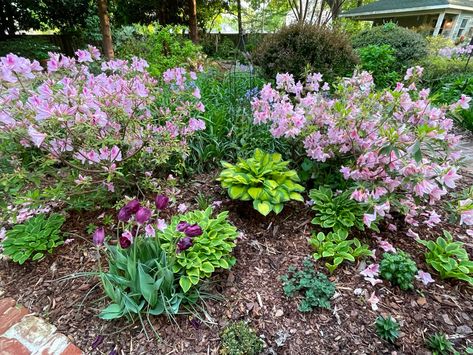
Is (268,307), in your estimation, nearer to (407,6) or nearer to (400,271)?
(400,271)

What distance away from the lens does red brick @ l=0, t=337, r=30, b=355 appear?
1.38 metres

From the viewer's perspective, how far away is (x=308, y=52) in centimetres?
368

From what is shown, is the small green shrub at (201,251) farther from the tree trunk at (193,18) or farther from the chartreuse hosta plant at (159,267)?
the tree trunk at (193,18)

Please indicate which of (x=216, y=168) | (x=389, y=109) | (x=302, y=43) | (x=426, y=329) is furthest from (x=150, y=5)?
(x=426, y=329)

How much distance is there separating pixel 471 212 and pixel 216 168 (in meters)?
1.88

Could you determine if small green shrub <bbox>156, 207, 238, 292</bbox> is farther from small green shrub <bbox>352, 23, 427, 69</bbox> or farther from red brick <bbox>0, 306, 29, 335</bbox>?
small green shrub <bbox>352, 23, 427, 69</bbox>

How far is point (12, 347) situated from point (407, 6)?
56.1 ft

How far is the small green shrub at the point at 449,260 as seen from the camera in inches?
63.6

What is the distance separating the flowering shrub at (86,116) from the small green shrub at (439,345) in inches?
70.2

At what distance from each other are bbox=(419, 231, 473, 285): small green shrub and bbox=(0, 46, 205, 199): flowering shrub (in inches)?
69.6

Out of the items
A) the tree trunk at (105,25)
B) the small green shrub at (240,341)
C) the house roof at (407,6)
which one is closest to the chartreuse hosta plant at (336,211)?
the small green shrub at (240,341)

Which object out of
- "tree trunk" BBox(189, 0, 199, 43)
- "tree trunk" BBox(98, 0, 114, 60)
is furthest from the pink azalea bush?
"tree trunk" BBox(189, 0, 199, 43)

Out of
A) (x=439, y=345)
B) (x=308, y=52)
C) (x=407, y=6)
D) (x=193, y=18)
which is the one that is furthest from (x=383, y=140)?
(x=407, y=6)

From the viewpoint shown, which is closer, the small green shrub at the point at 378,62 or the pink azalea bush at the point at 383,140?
the pink azalea bush at the point at 383,140
